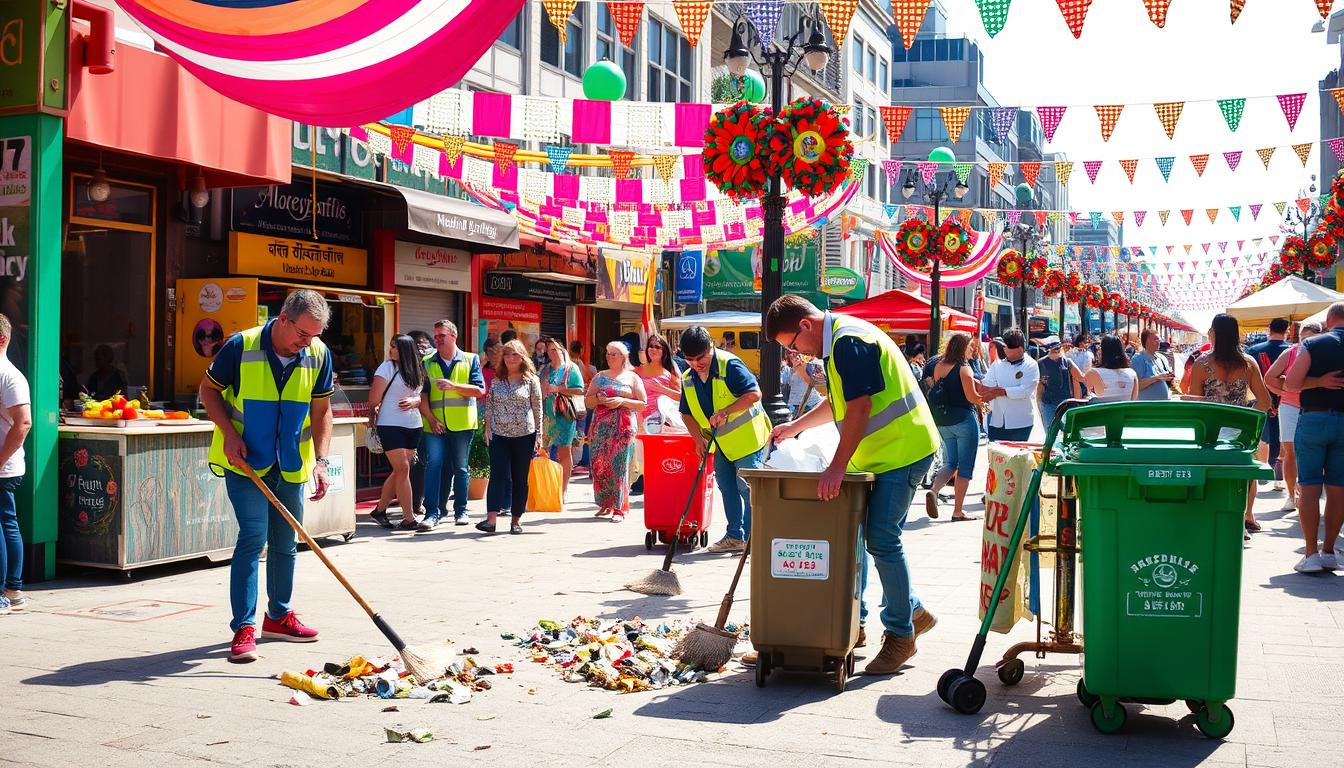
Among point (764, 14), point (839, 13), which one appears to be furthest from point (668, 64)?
point (839, 13)

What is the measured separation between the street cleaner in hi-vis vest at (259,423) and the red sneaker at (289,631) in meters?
0.19

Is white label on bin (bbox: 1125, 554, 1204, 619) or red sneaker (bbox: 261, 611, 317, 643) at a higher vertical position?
white label on bin (bbox: 1125, 554, 1204, 619)

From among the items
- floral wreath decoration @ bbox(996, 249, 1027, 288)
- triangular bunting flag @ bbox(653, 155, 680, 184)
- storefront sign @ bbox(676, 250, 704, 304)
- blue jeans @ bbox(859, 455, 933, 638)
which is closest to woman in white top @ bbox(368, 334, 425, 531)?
blue jeans @ bbox(859, 455, 933, 638)

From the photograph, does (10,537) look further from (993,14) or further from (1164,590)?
(993,14)

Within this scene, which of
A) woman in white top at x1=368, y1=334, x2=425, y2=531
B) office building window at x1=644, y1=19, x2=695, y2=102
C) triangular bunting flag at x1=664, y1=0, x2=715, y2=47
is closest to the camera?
triangular bunting flag at x1=664, y1=0, x2=715, y2=47

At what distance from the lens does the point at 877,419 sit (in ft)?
18.6

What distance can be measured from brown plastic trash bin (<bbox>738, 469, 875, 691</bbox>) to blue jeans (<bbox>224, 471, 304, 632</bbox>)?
2.47 meters

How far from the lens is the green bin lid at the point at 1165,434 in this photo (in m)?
4.58

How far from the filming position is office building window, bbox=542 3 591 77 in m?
23.1

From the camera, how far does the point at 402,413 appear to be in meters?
10.8

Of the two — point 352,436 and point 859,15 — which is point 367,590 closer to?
point 352,436

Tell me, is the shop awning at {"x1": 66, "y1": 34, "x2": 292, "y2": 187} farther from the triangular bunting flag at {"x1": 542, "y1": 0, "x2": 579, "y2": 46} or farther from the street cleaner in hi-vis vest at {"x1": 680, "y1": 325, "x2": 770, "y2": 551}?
the street cleaner in hi-vis vest at {"x1": 680, "y1": 325, "x2": 770, "y2": 551}

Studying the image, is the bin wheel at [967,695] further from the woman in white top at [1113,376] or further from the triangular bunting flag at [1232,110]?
the triangular bunting flag at [1232,110]

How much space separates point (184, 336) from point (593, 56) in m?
14.0
